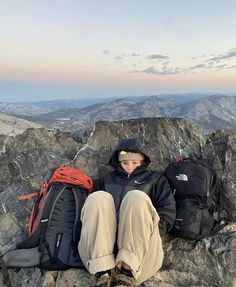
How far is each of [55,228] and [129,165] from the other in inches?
102

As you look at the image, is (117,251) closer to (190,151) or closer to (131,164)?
(131,164)

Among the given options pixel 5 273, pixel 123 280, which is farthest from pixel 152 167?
pixel 5 273

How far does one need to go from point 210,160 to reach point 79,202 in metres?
4.86

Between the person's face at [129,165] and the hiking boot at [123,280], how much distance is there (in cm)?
300

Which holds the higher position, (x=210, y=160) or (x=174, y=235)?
(x=210, y=160)

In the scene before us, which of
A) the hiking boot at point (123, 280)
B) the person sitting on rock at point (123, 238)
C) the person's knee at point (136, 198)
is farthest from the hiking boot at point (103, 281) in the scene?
the person's knee at point (136, 198)

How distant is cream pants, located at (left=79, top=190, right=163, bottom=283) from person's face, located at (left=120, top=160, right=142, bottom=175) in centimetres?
168

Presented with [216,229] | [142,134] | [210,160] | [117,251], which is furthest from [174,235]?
[142,134]

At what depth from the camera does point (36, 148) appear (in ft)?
Answer: 46.2

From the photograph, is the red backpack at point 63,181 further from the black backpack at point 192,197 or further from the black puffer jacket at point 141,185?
the black backpack at point 192,197

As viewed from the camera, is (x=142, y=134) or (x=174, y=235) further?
(x=142, y=134)

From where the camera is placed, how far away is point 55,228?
9.14 metres

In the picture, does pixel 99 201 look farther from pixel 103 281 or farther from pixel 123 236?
pixel 103 281

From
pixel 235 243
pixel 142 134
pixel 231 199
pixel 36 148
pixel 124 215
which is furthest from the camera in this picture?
pixel 36 148
